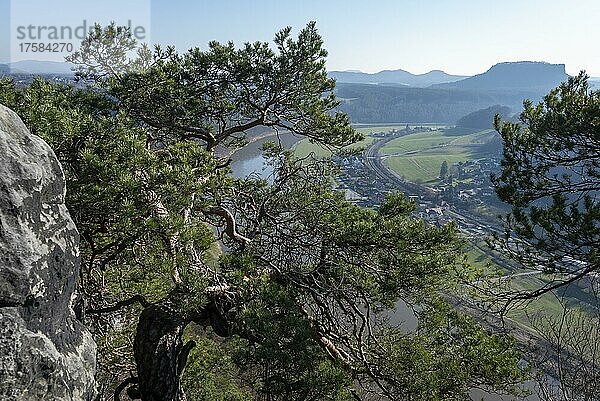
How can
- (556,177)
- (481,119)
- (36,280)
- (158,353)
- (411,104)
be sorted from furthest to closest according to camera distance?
(411,104) → (481,119) → (556,177) → (158,353) → (36,280)

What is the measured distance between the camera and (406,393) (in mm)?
3742

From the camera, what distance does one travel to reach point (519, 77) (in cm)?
16475

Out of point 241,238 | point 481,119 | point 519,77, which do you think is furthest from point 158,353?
point 519,77

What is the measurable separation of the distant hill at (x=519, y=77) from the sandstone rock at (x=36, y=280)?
163356 millimetres

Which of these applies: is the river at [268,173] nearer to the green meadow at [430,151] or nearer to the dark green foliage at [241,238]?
the dark green foliage at [241,238]

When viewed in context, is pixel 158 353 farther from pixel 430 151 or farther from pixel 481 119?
pixel 481 119

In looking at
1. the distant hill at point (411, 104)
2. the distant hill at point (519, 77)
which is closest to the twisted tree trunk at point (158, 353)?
the distant hill at point (411, 104)

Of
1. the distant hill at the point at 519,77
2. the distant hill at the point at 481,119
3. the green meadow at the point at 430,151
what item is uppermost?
the distant hill at the point at 519,77

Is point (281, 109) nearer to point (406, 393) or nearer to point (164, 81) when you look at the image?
point (164, 81)

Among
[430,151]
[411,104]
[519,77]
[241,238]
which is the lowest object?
[430,151]

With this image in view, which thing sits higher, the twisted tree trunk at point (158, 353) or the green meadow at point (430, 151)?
the twisted tree trunk at point (158, 353)

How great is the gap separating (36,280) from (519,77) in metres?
186

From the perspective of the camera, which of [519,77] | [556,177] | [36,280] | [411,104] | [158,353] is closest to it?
A: [36,280]

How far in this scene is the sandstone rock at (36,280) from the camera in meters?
2.33
